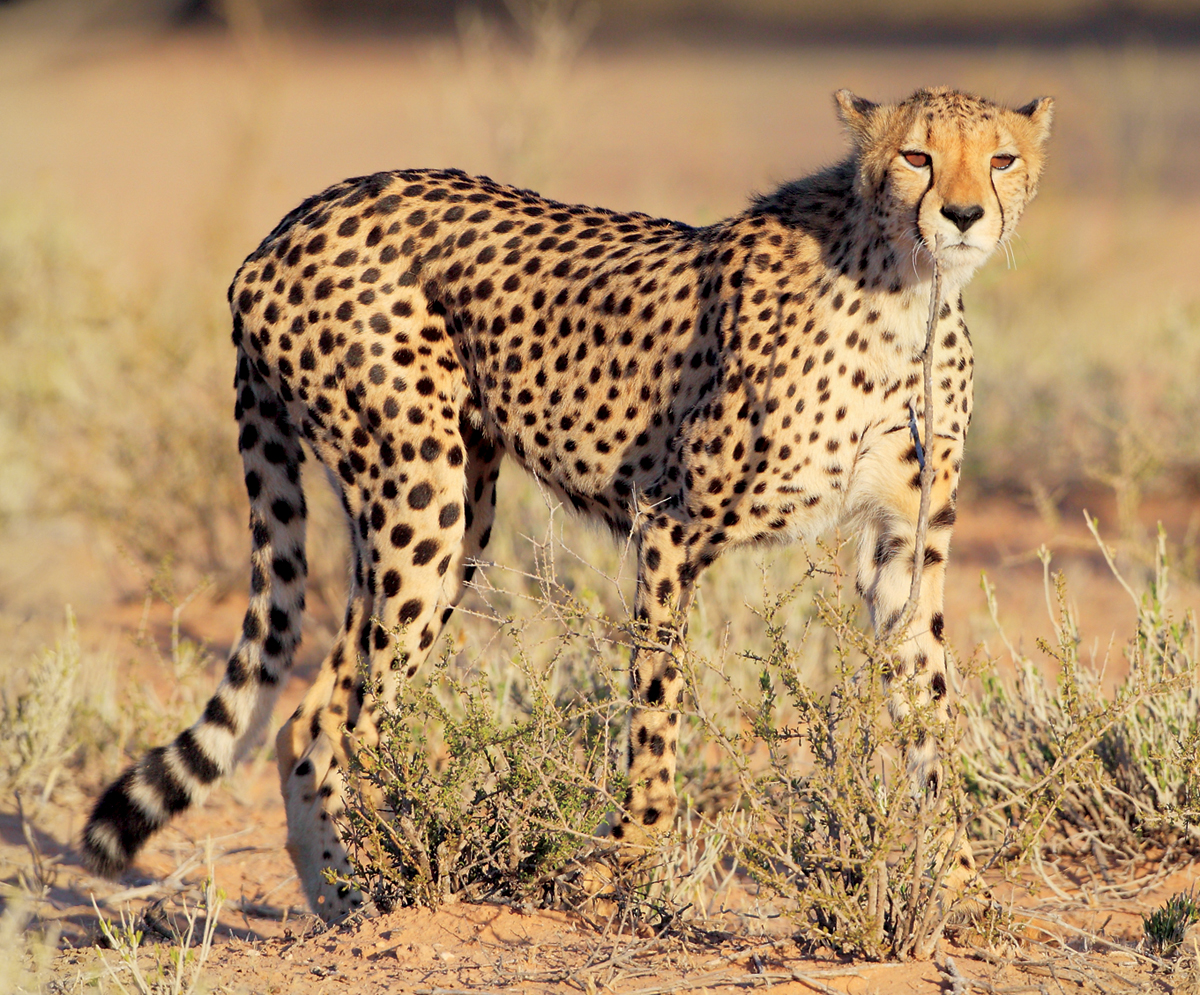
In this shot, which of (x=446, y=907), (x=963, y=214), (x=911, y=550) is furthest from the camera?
(x=911, y=550)

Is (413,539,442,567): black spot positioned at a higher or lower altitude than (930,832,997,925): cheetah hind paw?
higher

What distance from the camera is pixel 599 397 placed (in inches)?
124

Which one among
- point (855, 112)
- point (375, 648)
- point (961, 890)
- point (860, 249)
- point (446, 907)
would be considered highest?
point (855, 112)

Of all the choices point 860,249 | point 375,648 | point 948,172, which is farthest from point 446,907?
point 948,172

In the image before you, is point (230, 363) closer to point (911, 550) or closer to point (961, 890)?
point (911, 550)

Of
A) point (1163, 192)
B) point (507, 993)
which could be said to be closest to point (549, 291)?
point (507, 993)

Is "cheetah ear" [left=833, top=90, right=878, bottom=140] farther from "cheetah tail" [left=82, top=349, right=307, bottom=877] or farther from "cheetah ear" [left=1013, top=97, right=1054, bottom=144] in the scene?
"cheetah tail" [left=82, top=349, right=307, bottom=877]

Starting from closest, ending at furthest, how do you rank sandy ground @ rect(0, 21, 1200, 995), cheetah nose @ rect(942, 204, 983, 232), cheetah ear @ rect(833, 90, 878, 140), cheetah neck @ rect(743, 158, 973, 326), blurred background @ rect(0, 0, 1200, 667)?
sandy ground @ rect(0, 21, 1200, 995)
cheetah nose @ rect(942, 204, 983, 232)
cheetah neck @ rect(743, 158, 973, 326)
cheetah ear @ rect(833, 90, 878, 140)
blurred background @ rect(0, 0, 1200, 667)

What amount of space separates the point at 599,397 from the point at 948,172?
90 centimetres

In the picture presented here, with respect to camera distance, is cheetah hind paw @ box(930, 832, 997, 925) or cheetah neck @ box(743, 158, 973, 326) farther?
cheetah neck @ box(743, 158, 973, 326)

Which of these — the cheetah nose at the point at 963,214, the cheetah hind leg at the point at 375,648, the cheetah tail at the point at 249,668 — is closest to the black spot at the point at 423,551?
the cheetah hind leg at the point at 375,648

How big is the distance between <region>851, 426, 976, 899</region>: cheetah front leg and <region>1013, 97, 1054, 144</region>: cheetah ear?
63 cm

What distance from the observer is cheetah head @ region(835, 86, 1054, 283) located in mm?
2551

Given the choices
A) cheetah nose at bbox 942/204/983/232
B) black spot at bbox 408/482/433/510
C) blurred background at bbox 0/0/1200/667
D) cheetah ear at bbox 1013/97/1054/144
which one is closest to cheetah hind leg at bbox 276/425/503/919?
black spot at bbox 408/482/433/510
